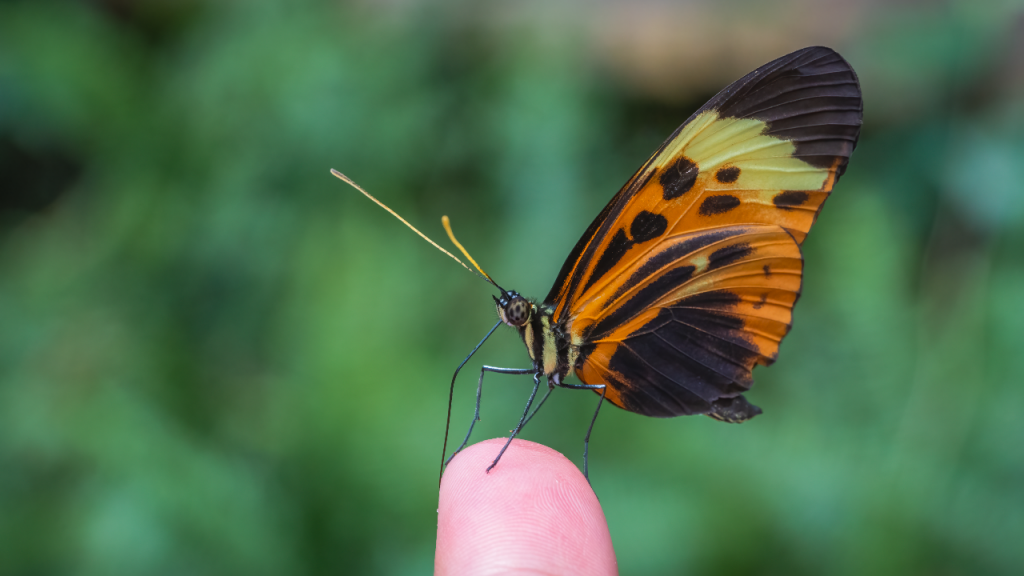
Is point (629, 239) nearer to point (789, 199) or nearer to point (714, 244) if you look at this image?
point (714, 244)

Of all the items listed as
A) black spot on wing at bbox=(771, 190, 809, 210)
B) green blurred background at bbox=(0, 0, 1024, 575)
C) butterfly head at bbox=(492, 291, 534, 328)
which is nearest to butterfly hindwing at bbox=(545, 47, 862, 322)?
black spot on wing at bbox=(771, 190, 809, 210)

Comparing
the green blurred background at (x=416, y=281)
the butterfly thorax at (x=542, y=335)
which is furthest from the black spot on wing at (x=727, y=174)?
the green blurred background at (x=416, y=281)

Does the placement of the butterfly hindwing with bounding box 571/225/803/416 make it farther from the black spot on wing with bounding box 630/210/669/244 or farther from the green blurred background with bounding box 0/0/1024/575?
the green blurred background with bounding box 0/0/1024/575

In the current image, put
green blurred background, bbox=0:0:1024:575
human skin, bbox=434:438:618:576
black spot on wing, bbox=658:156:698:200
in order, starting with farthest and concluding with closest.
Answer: green blurred background, bbox=0:0:1024:575 → black spot on wing, bbox=658:156:698:200 → human skin, bbox=434:438:618:576

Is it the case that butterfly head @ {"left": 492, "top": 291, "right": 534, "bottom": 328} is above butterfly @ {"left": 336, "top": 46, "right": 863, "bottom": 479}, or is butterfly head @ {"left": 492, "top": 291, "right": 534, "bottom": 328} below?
below

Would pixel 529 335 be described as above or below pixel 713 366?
below

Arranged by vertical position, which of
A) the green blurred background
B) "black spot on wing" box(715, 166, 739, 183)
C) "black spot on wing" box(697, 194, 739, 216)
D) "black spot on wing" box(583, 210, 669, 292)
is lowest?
the green blurred background

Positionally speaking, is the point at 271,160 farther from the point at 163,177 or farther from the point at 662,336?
the point at 662,336

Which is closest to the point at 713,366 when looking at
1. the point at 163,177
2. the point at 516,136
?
the point at 516,136
